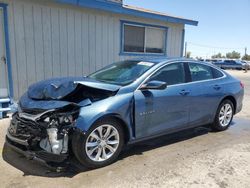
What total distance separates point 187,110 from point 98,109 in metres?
1.99

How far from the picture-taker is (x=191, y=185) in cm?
345

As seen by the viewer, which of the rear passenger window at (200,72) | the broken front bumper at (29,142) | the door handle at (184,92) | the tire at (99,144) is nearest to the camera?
the broken front bumper at (29,142)

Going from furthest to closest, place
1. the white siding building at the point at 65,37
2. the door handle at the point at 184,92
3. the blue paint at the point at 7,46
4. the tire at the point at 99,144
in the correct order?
1. the white siding building at the point at 65,37
2. the blue paint at the point at 7,46
3. the door handle at the point at 184,92
4. the tire at the point at 99,144

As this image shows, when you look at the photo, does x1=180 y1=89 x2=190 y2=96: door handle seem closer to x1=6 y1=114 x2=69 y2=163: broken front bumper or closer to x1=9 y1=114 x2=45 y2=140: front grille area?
x1=6 y1=114 x2=69 y2=163: broken front bumper

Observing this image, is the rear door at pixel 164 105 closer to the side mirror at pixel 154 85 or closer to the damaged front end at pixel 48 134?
the side mirror at pixel 154 85

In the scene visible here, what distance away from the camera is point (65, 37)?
782cm

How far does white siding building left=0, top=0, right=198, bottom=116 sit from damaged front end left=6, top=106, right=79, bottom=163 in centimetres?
368

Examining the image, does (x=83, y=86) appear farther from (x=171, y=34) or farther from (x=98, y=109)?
(x=171, y=34)

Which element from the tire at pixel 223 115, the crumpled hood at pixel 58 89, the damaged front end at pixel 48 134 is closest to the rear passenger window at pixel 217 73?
the tire at pixel 223 115

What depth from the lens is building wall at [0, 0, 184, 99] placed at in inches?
273

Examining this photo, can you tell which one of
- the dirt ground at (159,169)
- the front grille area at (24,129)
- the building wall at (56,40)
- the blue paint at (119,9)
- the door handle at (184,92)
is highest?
the blue paint at (119,9)

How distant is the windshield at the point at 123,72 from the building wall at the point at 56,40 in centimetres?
283

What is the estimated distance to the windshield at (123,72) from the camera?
4.44 metres

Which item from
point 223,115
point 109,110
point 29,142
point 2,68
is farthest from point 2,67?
point 223,115
